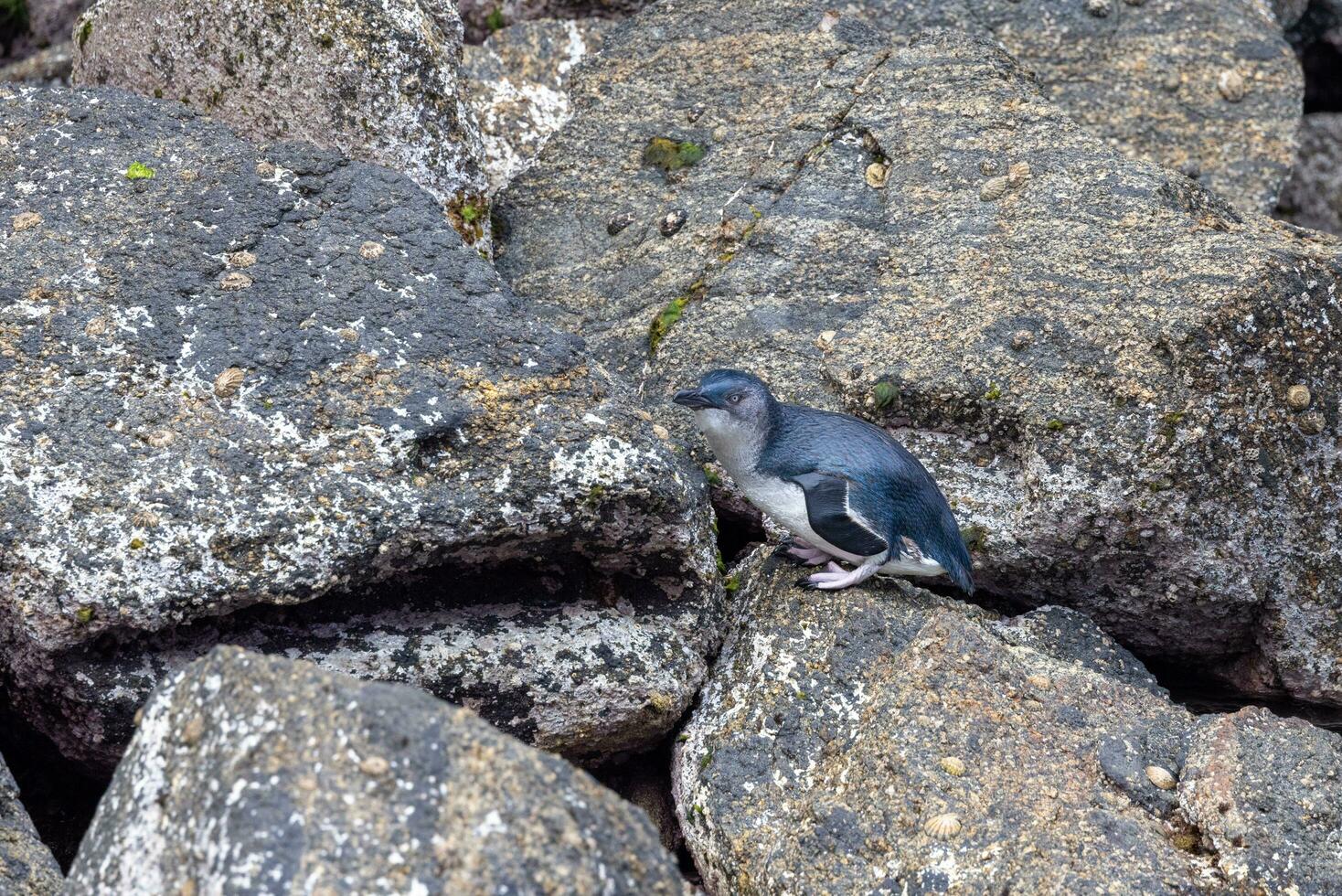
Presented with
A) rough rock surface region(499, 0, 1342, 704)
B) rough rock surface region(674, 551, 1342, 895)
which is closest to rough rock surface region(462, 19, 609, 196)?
rough rock surface region(499, 0, 1342, 704)

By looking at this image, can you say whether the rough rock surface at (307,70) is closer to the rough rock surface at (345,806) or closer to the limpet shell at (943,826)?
the rough rock surface at (345,806)

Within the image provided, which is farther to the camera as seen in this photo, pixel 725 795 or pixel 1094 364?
pixel 1094 364

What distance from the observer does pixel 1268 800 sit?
4.31m

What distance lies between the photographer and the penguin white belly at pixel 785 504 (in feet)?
17.1

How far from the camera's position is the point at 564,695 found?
472cm

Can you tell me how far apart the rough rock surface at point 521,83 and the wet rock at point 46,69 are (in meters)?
2.80

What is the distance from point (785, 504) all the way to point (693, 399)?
20.8 inches

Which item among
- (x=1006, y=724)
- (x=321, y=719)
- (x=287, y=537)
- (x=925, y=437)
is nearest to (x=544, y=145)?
(x=925, y=437)

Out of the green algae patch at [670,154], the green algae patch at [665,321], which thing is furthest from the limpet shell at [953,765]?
the green algae patch at [670,154]

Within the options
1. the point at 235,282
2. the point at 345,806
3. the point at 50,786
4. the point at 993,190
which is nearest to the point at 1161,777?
the point at 345,806

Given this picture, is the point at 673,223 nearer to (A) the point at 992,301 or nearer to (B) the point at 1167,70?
(A) the point at 992,301

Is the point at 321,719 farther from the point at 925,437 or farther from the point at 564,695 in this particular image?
the point at 925,437

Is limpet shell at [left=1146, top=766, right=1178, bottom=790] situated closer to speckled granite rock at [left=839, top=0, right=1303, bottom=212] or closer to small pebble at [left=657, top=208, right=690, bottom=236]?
small pebble at [left=657, top=208, right=690, bottom=236]

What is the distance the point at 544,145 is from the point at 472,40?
5.40 ft
